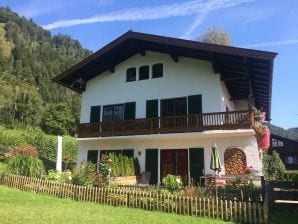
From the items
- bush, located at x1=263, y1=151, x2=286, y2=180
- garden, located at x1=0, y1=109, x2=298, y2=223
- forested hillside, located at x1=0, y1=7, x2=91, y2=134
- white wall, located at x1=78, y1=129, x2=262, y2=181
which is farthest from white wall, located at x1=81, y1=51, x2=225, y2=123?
forested hillside, located at x1=0, y1=7, x2=91, y2=134

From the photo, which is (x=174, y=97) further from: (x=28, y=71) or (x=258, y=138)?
(x=28, y=71)

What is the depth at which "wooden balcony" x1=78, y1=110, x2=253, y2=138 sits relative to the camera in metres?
18.2

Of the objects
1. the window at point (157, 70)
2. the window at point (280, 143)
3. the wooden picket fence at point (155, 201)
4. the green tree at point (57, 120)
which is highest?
the green tree at point (57, 120)

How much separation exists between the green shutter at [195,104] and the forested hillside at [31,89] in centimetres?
2219

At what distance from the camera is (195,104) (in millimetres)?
19891

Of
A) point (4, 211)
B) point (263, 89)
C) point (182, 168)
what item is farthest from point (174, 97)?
point (4, 211)

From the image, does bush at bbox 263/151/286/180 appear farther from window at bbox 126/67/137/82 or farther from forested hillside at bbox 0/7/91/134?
forested hillside at bbox 0/7/91/134

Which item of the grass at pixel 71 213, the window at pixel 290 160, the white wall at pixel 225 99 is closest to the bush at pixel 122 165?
the white wall at pixel 225 99

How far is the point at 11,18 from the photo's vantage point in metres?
132

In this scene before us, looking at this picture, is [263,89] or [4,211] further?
[263,89]

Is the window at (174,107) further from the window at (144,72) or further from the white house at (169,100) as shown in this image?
the window at (144,72)

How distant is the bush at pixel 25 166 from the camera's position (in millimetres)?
15781

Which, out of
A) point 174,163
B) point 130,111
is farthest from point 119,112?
point 174,163

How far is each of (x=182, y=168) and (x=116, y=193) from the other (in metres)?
8.08
